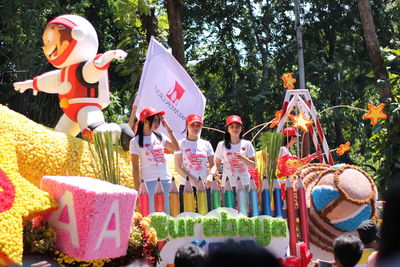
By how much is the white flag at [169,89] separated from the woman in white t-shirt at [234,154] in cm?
210

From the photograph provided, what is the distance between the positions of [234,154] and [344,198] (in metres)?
1.14

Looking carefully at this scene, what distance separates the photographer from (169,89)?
8156 mm

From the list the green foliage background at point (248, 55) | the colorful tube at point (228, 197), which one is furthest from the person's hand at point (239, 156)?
the green foliage background at point (248, 55)

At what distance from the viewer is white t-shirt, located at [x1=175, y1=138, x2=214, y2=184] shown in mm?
5707

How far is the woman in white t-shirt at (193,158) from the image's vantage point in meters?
5.64

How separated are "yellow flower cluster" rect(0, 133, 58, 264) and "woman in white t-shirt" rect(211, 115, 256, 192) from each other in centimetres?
213

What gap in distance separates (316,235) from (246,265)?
16.3 ft

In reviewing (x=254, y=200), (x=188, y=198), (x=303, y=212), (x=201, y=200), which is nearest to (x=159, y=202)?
(x=188, y=198)

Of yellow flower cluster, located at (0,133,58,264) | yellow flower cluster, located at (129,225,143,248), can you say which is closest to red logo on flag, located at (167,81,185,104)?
yellow flower cluster, located at (129,225,143,248)

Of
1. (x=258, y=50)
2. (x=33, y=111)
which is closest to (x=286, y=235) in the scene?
(x=33, y=111)

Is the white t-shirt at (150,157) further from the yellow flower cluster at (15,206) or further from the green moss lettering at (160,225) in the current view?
the yellow flower cluster at (15,206)

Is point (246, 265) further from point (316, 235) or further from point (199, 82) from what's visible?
point (199, 82)

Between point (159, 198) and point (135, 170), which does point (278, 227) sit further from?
point (135, 170)

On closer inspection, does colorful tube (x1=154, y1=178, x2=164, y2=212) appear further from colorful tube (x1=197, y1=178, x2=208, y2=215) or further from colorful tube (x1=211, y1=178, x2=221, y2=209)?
colorful tube (x1=211, y1=178, x2=221, y2=209)
